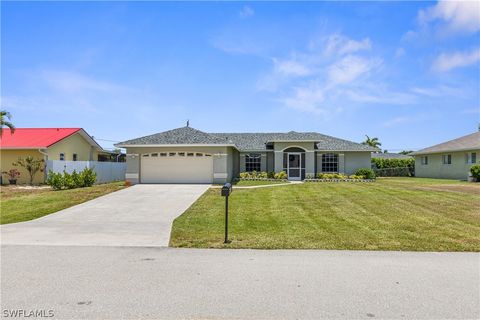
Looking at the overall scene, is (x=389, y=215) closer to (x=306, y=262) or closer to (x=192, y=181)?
(x=306, y=262)

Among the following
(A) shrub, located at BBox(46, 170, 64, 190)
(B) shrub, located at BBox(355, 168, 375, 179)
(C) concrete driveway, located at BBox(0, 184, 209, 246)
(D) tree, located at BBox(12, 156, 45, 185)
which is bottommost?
(C) concrete driveway, located at BBox(0, 184, 209, 246)

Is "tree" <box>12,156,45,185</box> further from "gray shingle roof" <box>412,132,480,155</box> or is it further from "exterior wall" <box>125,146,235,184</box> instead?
"gray shingle roof" <box>412,132,480,155</box>

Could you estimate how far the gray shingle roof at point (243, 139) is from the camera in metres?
22.6

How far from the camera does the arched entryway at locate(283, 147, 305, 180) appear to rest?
2759 centimetres

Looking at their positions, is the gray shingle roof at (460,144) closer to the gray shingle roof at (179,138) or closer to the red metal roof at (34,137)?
the gray shingle roof at (179,138)

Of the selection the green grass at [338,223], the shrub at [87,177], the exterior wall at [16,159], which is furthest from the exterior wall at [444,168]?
the exterior wall at [16,159]

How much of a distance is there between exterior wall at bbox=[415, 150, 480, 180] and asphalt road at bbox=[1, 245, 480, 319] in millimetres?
26552

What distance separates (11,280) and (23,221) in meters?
6.66

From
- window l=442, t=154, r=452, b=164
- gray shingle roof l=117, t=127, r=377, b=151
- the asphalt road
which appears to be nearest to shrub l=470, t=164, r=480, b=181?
window l=442, t=154, r=452, b=164

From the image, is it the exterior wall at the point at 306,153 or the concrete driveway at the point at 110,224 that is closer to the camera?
the concrete driveway at the point at 110,224

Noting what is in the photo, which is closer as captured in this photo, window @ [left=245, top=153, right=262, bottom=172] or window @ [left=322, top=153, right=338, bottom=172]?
window @ [left=322, top=153, right=338, bottom=172]

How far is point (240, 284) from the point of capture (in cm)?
499

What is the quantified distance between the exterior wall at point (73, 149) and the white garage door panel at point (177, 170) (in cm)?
757

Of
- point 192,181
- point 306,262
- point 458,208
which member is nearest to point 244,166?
point 192,181
